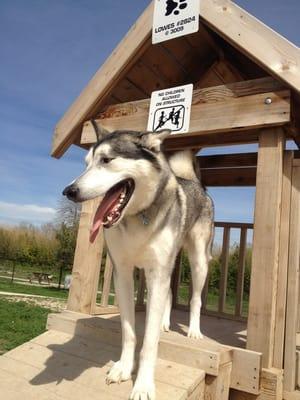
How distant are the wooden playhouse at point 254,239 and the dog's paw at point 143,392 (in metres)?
0.08

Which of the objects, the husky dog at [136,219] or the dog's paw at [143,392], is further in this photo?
the husky dog at [136,219]

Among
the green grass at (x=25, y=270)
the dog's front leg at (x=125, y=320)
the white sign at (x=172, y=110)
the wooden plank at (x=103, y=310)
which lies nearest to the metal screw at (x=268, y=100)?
the white sign at (x=172, y=110)

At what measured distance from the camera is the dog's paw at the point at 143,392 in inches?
92.7

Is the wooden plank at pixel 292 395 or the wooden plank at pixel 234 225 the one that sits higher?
the wooden plank at pixel 234 225

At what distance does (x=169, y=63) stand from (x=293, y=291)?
9.29 feet

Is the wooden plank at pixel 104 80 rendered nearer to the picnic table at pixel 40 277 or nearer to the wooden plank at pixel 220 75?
the wooden plank at pixel 220 75

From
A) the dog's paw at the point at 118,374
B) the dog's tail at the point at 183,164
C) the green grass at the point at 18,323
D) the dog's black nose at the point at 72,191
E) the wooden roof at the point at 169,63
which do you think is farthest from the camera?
the green grass at the point at 18,323

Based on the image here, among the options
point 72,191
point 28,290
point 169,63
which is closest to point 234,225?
point 169,63

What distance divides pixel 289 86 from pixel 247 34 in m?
0.57

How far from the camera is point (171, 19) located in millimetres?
3686

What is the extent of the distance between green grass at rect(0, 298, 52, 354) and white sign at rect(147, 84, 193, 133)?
5361 millimetres

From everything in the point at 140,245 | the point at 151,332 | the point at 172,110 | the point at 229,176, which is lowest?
the point at 151,332

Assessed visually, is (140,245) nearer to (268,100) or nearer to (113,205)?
(113,205)

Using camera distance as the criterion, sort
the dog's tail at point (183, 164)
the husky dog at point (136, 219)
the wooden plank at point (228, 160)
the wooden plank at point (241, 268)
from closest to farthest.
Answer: the husky dog at point (136, 219), the dog's tail at point (183, 164), the wooden plank at point (228, 160), the wooden plank at point (241, 268)
